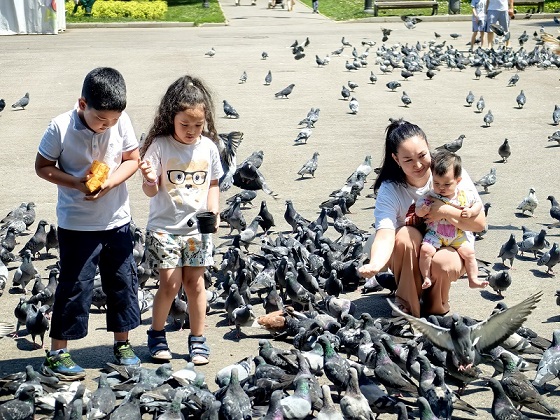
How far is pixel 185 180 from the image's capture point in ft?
19.7

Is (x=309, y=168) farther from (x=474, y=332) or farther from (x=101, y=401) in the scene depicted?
(x=101, y=401)

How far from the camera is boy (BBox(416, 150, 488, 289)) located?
6.43 m

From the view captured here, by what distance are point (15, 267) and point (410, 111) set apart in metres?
9.38

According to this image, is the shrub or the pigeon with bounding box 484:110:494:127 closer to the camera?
the pigeon with bounding box 484:110:494:127

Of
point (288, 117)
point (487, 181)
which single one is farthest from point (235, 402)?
point (288, 117)

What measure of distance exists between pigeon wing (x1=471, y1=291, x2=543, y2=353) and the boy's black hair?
97.8 inches

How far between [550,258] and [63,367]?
442 cm

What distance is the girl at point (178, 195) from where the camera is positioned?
5898 millimetres

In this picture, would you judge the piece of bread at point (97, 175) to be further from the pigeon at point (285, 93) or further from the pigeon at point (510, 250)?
the pigeon at point (285, 93)

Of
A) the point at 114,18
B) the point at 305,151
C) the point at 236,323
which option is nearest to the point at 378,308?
the point at 236,323

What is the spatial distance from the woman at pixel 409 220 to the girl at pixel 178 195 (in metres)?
1.22

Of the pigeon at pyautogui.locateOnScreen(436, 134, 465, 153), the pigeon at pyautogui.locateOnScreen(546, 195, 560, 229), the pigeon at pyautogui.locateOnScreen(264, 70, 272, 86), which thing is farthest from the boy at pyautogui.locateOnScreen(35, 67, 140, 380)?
the pigeon at pyautogui.locateOnScreen(264, 70, 272, 86)

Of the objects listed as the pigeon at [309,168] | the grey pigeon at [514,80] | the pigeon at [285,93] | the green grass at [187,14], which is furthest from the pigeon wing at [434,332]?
the green grass at [187,14]

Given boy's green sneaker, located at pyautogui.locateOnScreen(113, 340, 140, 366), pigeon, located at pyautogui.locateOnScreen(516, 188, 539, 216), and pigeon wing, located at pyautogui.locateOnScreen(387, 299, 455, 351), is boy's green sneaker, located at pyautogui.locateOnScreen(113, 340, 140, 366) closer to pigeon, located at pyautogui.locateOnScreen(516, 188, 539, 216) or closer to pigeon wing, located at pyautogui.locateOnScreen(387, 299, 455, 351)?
pigeon wing, located at pyautogui.locateOnScreen(387, 299, 455, 351)
